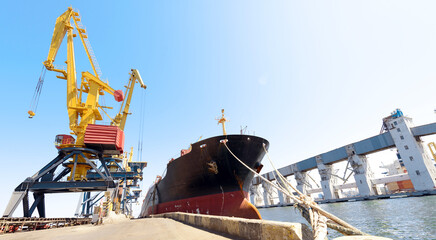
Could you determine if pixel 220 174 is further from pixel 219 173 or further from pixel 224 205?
pixel 224 205

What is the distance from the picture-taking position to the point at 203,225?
23.5ft

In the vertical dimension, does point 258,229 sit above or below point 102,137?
below

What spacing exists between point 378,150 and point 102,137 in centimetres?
4563

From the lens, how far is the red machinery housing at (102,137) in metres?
18.6

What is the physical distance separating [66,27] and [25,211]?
21.0 meters

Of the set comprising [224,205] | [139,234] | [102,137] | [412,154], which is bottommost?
[139,234]

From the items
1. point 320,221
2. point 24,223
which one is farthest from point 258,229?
point 24,223

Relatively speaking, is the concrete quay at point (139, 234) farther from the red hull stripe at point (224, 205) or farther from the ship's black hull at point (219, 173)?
the ship's black hull at point (219, 173)

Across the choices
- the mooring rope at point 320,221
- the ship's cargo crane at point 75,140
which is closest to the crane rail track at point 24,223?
the ship's cargo crane at point 75,140

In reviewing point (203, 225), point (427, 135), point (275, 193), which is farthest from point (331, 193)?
point (203, 225)

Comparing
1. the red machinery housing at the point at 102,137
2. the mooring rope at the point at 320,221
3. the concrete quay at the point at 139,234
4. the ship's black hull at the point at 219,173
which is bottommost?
the concrete quay at the point at 139,234

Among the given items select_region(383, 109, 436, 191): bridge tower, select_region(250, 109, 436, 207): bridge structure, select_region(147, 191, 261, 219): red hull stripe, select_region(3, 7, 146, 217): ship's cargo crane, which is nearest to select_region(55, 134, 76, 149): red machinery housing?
select_region(3, 7, 146, 217): ship's cargo crane

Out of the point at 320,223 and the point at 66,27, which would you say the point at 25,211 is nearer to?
the point at 66,27

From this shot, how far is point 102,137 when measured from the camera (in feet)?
62.4
